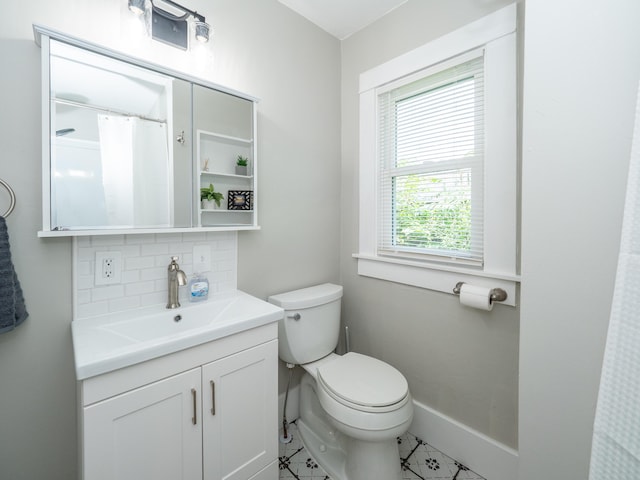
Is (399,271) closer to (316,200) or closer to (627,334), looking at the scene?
(316,200)

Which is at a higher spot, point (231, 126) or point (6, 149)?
point (231, 126)

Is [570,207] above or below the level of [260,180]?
below

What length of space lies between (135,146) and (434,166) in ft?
4.73

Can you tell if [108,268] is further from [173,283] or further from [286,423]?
[286,423]

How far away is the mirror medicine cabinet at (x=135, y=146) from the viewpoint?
997mm

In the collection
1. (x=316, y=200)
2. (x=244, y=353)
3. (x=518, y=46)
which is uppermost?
(x=518, y=46)

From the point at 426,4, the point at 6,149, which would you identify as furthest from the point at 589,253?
the point at 6,149

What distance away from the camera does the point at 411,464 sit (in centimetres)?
148

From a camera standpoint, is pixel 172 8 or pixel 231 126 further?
pixel 231 126

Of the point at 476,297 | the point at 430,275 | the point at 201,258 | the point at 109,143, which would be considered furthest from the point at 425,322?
the point at 109,143

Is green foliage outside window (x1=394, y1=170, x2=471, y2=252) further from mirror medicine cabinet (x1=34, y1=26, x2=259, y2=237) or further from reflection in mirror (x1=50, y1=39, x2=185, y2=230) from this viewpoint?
reflection in mirror (x1=50, y1=39, x2=185, y2=230)

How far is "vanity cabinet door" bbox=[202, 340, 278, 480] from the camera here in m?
1.04

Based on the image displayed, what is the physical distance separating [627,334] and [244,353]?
109 centimetres

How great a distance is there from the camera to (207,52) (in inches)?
52.1
